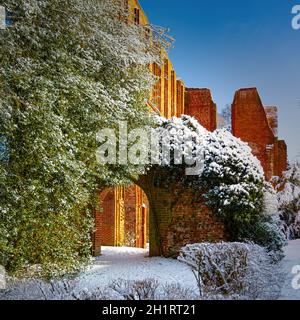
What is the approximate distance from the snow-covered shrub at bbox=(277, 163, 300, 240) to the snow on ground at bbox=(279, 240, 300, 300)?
0.52m

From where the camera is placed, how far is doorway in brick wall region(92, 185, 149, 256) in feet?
47.5

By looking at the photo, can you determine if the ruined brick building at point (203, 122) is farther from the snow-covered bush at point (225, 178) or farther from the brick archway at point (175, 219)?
the brick archway at point (175, 219)

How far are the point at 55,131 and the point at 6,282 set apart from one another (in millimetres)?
2084

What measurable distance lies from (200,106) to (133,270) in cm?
1103

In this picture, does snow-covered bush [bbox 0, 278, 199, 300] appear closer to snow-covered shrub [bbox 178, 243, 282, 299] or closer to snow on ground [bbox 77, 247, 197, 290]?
A: snow-covered shrub [bbox 178, 243, 282, 299]

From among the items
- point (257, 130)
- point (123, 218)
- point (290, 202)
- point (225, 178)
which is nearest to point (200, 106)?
point (257, 130)

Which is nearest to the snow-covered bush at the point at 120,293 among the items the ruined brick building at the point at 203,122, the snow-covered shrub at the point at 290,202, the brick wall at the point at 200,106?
the ruined brick building at the point at 203,122

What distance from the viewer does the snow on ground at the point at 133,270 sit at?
7445 mm

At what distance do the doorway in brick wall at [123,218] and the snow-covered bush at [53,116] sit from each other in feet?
23.6

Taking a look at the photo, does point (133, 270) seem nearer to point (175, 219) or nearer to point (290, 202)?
point (175, 219)

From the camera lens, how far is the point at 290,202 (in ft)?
42.9

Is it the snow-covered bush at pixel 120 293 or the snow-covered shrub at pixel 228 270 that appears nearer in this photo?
the snow-covered bush at pixel 120 293

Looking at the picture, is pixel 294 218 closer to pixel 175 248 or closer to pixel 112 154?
pixel 175 248

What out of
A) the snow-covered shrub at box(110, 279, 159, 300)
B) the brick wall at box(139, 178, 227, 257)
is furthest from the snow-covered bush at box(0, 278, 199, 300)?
the brick wall at box(139, 178, 227, 257)
